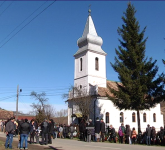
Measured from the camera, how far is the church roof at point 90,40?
42656 mm

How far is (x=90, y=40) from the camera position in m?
42.8

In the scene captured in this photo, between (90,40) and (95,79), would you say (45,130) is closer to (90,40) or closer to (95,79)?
(95,79)

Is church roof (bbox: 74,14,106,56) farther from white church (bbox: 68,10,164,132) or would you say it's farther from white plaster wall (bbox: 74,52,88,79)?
white plaster wall (bbox: 74,52,88,79)

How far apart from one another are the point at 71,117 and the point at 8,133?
28897 mm

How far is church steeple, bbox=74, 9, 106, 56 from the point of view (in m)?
42.7

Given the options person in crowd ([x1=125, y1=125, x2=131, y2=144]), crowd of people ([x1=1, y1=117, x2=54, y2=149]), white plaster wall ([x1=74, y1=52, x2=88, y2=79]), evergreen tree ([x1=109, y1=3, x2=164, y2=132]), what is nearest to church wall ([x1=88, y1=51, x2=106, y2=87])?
white plaster wall ([x1=74, y1=52, x2=88, y2=79])

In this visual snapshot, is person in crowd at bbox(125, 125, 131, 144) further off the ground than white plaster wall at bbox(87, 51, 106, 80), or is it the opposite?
white plaster wall at bbox(87, 51, 106, 80)

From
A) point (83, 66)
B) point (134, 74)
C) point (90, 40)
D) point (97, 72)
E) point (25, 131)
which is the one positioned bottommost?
point (25, 131)

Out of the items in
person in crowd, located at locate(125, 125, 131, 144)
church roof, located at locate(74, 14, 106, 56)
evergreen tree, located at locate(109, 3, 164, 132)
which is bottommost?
person in crowd, located at locate(125, 125, 131, 144)

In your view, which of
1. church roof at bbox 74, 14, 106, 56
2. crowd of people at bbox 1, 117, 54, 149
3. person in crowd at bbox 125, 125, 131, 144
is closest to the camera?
crowd of people at bbox 1, 117, 54, 149

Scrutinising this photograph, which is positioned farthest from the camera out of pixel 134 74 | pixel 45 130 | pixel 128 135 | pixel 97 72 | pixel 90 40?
pixel 90 40

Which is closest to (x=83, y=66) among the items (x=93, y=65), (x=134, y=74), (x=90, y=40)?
(x=93, y=65)

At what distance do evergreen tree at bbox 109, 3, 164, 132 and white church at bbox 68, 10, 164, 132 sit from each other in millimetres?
15459

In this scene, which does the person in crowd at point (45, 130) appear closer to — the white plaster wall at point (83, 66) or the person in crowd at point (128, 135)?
the person in crowd at point (128, 135)
